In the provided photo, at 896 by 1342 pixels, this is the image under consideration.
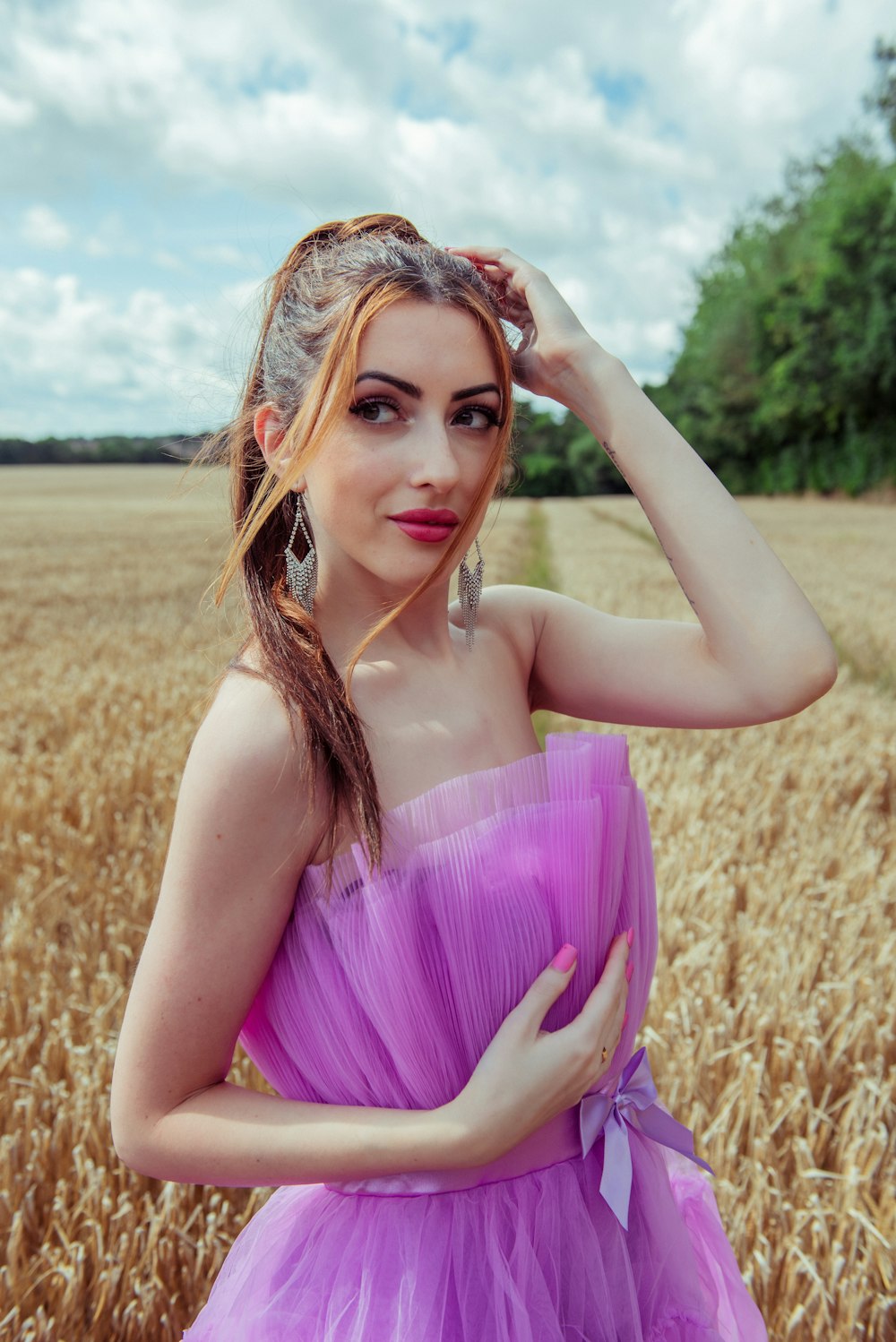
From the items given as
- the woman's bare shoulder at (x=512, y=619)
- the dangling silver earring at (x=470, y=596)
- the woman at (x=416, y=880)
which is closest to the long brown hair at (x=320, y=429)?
the woman at (x=416, y=880)

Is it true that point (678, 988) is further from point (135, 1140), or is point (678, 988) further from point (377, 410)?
point (377, 410)

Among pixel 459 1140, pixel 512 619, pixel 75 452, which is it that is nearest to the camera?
pixel 459 1140

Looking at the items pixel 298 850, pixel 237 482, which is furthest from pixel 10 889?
pixel 298 850

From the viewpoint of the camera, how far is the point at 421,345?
114cm

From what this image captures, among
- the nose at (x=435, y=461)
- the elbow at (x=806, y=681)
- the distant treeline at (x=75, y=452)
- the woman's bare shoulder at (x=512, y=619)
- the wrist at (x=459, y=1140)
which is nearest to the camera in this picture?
the wrist at (x=459, y=1140)

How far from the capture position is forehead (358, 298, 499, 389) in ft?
3.71

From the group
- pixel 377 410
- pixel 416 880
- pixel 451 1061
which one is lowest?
pixel 451 1061

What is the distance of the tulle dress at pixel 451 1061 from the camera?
3.40 feet

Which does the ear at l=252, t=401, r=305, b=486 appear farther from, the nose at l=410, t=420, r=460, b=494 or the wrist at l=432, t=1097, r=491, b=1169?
the wrist at l=432, t=1097, r=491, b=1169

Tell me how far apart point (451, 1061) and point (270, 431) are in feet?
2.63

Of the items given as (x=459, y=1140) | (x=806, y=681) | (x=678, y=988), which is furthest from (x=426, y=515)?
(x=678, y=988)

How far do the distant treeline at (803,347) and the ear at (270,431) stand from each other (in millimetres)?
24859

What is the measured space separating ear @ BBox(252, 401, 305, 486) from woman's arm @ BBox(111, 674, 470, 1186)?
395 mm

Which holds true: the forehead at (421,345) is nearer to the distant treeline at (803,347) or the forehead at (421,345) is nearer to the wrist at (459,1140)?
the wrist at (459,1140)
